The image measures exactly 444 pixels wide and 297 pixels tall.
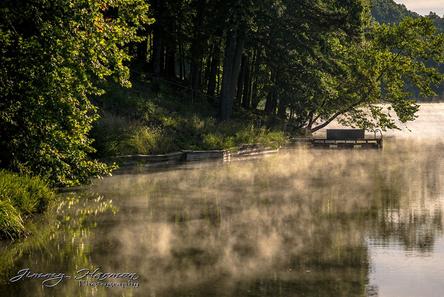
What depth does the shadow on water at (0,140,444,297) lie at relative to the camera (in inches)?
470

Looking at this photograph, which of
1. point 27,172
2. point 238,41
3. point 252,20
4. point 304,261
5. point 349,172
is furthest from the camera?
point 238,41

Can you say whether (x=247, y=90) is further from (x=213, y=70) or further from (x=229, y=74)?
(x=229, y=74)

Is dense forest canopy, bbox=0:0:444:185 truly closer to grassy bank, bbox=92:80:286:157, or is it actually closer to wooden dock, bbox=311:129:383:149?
grassy bank, bbox=92:80:286:157

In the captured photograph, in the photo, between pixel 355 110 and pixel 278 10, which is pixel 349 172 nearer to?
pixel 278 10

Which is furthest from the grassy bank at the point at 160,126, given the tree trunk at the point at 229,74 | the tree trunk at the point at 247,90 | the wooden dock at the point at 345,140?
the tree trunk at the point at 247,90

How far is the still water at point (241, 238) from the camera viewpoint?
11820 mm

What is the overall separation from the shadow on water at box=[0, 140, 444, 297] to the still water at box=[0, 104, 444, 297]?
0.03 meters

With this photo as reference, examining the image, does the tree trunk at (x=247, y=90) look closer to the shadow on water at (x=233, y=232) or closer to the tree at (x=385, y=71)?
the tree at (x=385, y=71)

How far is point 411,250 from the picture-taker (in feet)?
48.3

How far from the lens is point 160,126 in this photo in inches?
1421

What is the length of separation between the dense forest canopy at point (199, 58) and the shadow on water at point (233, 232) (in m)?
2.44

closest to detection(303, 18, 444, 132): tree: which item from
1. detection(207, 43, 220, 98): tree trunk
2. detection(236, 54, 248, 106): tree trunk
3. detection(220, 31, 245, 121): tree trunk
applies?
detection(236, 54, 248, 106): tree trunk

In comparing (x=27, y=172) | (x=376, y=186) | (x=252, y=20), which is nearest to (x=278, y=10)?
(x=252, y=20)

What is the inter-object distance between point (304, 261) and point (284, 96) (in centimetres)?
3632
